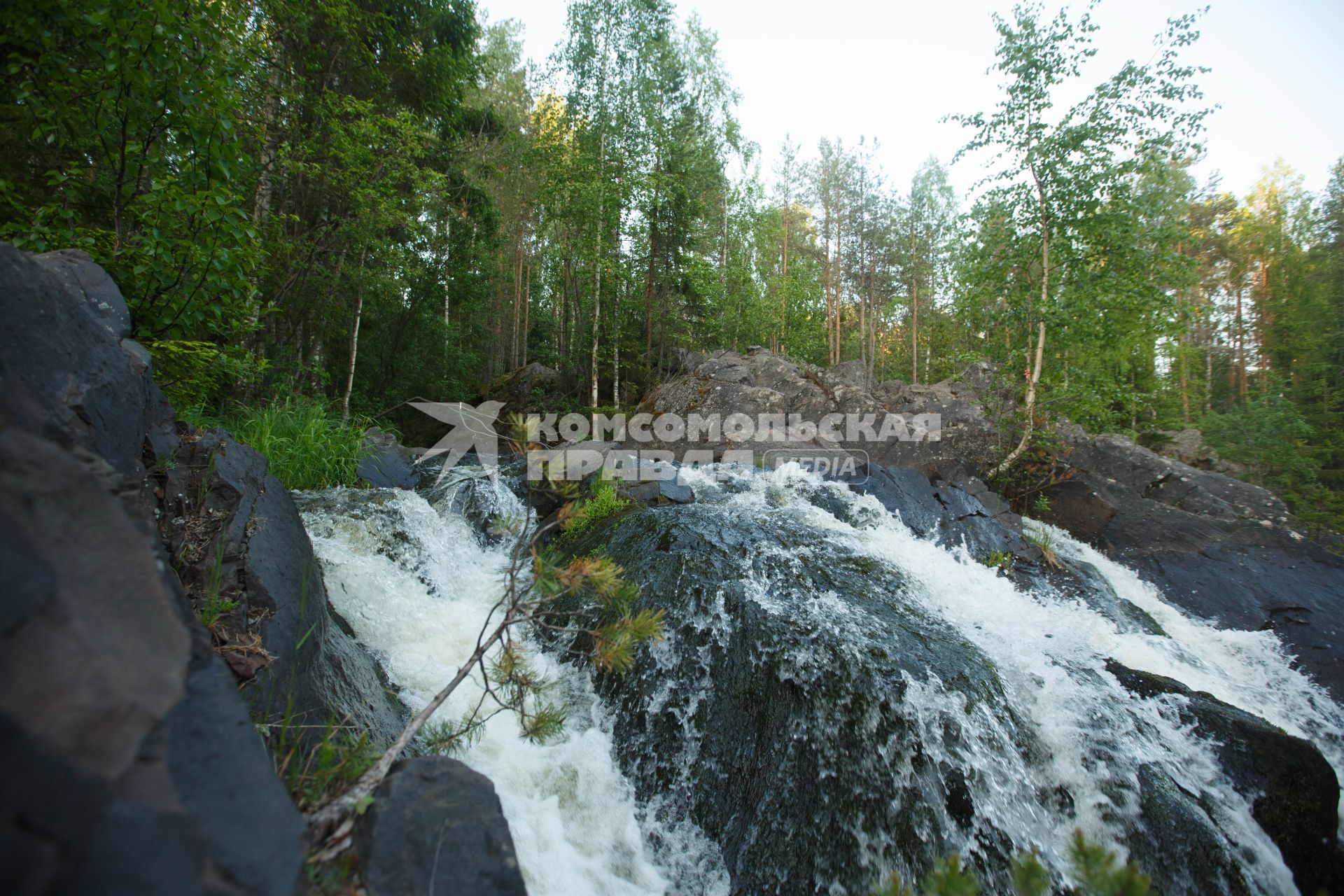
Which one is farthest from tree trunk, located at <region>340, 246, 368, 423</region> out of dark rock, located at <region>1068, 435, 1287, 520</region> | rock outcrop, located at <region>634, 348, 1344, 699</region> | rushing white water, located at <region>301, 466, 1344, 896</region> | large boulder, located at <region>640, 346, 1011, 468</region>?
dark rock, located at <region>1068, 435, 1287, 520</region>

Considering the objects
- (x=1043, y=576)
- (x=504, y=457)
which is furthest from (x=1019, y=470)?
(x=504, y=457)

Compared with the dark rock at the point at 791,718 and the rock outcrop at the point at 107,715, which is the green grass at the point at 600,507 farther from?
the rock outcrop at the point at 107,715

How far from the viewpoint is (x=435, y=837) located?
1293 mm

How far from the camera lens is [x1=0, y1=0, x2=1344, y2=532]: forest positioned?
10.6ft

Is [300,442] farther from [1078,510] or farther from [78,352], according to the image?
[1078,510]

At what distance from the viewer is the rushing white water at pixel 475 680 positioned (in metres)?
2.76

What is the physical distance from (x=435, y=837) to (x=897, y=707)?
2.66m

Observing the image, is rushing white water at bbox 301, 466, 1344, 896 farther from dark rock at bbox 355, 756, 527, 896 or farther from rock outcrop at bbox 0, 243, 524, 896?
rock outcrop at bbox 0, 243, 524, 896

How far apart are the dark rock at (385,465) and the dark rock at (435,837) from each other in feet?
18.7

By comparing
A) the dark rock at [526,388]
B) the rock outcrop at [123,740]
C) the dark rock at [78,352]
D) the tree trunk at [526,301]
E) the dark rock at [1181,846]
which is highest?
the tree trunk at [526,301]

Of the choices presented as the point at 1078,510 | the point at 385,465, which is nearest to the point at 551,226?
the point at 385,465

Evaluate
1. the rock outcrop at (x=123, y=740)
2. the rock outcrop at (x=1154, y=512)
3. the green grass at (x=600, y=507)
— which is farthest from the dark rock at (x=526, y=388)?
the rock outcrop at (x=123, y=740)

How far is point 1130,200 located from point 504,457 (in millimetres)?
10805

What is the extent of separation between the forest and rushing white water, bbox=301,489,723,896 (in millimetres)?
1713
